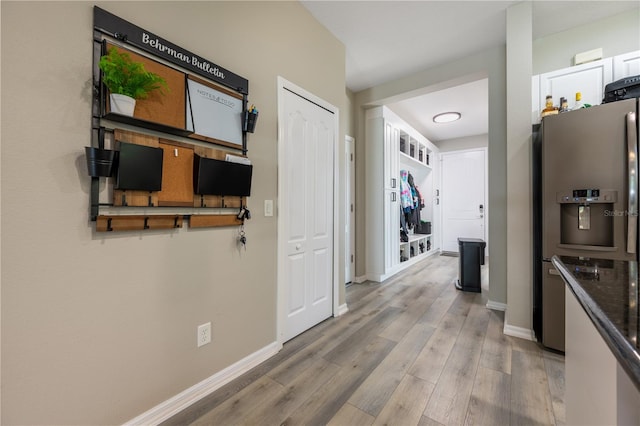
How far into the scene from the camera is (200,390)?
1561 millimetres

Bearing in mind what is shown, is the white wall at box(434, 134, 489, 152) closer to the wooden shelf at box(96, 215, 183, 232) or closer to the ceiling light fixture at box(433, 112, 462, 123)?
the ceiling light fixture at box(433, 112, 462, 123)

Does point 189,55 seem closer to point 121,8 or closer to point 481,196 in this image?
point 121,8

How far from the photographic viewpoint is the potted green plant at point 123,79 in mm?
1124

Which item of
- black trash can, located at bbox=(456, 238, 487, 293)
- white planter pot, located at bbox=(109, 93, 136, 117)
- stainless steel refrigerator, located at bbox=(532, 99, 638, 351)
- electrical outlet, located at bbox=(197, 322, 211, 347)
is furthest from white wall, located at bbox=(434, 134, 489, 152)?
white planter pot, located at bbox=(109, 93, 136, 117)


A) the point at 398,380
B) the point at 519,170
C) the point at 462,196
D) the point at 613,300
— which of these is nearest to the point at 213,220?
the point at 398,380

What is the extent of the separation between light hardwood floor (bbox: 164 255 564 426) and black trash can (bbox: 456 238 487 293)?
34.6 inches

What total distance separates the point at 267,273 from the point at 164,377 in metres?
0.83

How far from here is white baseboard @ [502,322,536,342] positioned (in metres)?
2.26

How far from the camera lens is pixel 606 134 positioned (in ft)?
5.98

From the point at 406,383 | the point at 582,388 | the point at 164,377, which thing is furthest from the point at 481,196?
the point at 164,377

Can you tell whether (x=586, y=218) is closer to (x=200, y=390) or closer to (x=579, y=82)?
(x=579, y=82)

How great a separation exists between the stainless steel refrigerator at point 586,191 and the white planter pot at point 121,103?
2728 millimetres

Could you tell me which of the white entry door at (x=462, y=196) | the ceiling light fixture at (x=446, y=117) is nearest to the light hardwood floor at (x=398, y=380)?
the ceiling light fixture at (x=446, y=117)

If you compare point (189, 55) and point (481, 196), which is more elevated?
point (189, 55)
